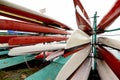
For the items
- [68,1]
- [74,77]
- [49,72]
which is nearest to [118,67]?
[74,77]

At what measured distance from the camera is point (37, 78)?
1546mm

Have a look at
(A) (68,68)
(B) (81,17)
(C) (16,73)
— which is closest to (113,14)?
(B) (81,17)

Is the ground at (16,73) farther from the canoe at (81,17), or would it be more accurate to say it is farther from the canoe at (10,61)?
the canoe at (81,17)

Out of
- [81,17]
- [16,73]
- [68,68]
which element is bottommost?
[16,73]

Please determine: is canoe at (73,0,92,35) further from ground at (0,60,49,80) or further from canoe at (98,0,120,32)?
ground at (0,60,49,80)

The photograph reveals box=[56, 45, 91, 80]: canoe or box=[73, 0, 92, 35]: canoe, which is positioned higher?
box=[73, 0, 92, 35]: canoe

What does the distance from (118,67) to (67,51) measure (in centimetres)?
53

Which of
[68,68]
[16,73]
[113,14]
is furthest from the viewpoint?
[16,73]

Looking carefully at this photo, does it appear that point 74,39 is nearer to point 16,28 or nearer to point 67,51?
point 67,51

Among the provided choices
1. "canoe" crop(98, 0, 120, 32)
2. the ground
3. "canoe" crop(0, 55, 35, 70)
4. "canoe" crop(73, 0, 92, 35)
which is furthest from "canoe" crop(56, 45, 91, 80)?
"canoe" crop(0, 55, 35, 70)

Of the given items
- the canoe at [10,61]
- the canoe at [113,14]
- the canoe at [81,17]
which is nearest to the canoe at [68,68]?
the canoe at [81,17]

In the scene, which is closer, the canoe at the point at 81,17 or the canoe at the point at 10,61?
the canoe at the point at 81,17

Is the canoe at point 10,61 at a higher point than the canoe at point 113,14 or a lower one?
lower

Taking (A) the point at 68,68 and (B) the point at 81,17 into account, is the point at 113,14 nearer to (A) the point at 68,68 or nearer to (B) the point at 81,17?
(B) the point at 81,17
